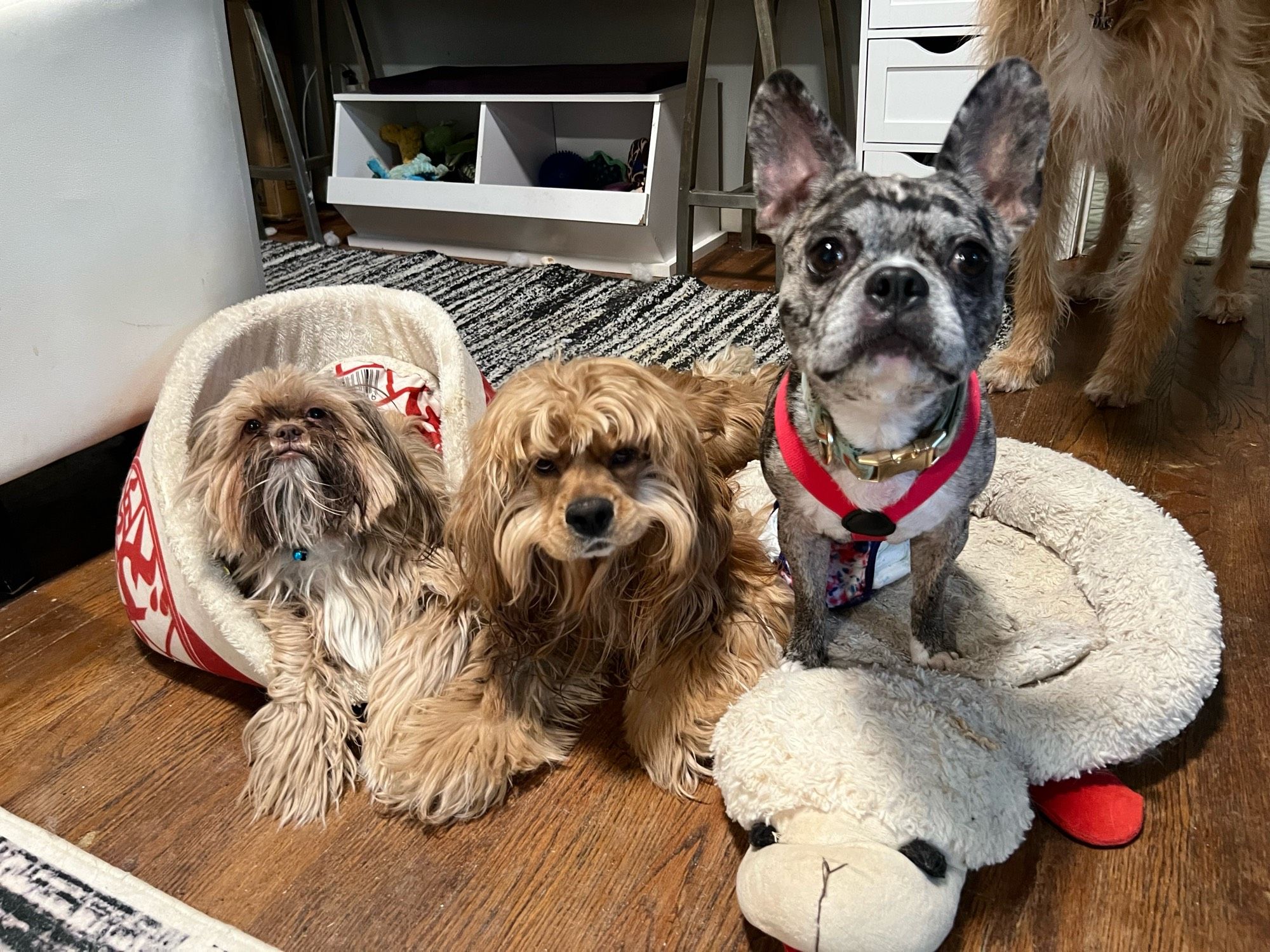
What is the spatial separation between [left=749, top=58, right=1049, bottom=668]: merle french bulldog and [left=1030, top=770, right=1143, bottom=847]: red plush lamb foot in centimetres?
29

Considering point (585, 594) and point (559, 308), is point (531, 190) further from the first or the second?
point (585, 594)

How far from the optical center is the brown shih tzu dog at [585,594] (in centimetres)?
101

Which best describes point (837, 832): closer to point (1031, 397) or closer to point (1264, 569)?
point (1264, 569)

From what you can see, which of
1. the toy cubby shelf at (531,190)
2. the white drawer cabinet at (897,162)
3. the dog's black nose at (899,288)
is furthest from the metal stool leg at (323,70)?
the dog's black nose at (899,288)

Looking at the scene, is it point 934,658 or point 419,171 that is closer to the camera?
point 934,658

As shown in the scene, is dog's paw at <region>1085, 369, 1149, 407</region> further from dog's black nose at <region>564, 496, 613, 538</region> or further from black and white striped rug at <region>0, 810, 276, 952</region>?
black and white striped rug at <region>0, 810, 276, 952</region>

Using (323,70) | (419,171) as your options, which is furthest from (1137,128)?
(323,70)

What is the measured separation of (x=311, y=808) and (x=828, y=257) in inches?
36.5

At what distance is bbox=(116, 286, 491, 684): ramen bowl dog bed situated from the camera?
1.25 metres

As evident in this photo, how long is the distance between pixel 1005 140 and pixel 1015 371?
1249 millimetres

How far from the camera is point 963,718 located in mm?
1052

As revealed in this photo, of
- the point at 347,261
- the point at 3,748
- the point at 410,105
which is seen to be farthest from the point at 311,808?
the point at 410,105

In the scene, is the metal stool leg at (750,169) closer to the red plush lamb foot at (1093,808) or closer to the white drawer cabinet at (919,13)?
the white drawer cabinet at (919,13)

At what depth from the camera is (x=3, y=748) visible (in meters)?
1.29
